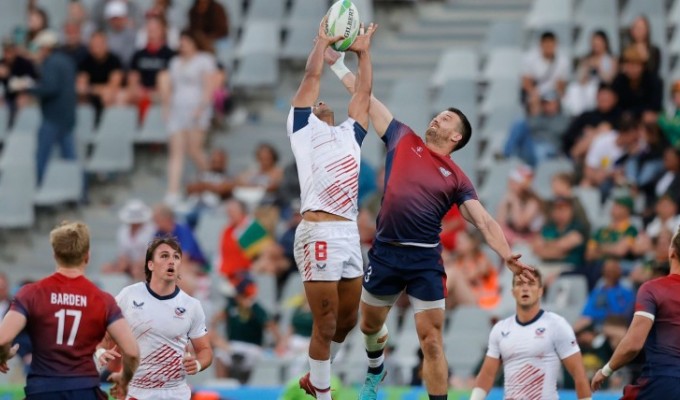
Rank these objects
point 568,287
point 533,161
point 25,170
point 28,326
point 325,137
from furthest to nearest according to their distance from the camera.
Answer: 1. point 25,170
2. point 533,161
3. point 568,287
4. point 325,137
5. point 28,326

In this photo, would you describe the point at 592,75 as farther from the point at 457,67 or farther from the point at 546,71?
the point at 457,67

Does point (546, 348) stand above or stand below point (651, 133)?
below

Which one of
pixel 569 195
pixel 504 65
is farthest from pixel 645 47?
pixel 504 65

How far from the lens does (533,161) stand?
21125 millimetres

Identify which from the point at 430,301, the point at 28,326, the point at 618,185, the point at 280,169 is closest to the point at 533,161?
the point at 618,185

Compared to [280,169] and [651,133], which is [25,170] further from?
[651,133]

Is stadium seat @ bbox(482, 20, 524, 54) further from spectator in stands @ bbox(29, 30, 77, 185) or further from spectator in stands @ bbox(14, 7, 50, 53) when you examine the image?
spectator in stands @ bbox(14, 7, 50, 53)

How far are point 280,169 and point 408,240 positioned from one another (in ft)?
29.1

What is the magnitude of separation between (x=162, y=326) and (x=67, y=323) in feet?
4.68

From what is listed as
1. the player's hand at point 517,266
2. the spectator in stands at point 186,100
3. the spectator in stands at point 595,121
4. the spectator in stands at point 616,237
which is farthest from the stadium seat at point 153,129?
the player's hand at point 517,266

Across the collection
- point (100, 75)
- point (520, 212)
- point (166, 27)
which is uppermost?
point (166, 27)

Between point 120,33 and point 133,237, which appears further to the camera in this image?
point 120,33

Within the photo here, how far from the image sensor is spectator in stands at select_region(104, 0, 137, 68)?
24.2 m

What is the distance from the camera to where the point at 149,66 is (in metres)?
23.4
